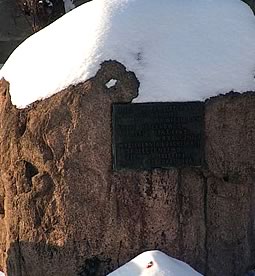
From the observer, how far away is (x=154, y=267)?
3785 millimetres

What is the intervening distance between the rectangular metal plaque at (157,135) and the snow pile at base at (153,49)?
0.08 metres

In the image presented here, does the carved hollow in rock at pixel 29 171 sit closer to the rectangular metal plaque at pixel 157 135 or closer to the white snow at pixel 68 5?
the rectangular metal plaque at pixel 157 135

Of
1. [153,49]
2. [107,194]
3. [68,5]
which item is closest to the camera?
[107,194]

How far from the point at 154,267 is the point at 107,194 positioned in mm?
630

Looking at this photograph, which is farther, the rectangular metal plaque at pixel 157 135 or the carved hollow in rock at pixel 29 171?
the carved hollow in rock at pixel 29 171

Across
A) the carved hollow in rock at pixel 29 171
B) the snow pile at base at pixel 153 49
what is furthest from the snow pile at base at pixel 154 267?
the snow pile at base at pixel 153 49

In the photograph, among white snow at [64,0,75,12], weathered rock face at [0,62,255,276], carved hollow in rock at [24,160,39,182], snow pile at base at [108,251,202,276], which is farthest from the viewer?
white snow at [64,0,75,12]

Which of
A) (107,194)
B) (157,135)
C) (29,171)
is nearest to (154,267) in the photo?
(107,194)

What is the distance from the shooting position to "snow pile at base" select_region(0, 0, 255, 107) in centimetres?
427

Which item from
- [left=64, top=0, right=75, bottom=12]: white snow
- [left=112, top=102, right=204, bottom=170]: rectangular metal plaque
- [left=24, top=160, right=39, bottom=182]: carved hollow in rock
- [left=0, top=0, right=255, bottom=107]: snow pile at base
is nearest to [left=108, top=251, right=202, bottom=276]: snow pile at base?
[left=112, top=102, right=204, bottom=170]: rectangular metal plaque

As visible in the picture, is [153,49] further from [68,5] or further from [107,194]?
[68,5]

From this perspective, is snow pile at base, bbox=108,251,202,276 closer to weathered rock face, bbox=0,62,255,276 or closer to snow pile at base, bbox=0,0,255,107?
weathered rock face, bbox=0,62,255,276

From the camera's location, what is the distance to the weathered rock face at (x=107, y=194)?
422 centimetres

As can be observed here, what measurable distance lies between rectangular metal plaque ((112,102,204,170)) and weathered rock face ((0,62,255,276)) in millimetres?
54
